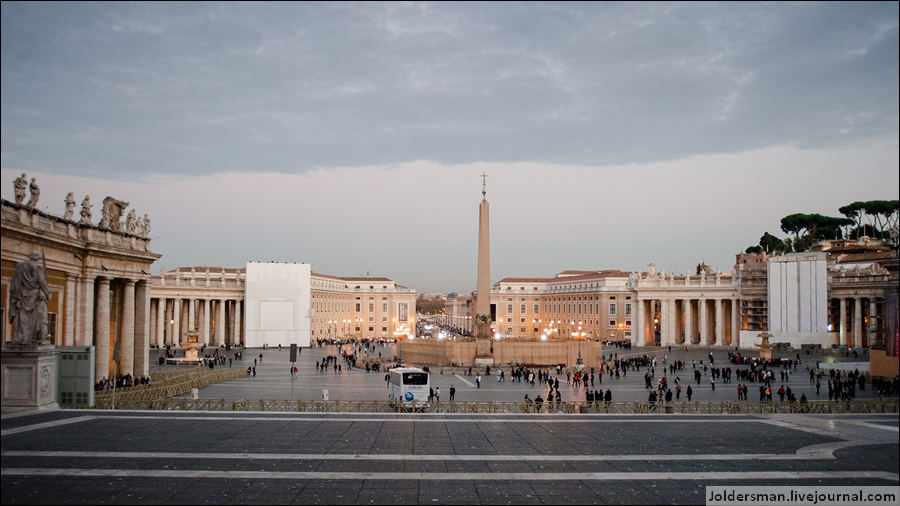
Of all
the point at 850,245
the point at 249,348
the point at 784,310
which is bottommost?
the point at 249,348

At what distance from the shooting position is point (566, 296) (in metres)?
126

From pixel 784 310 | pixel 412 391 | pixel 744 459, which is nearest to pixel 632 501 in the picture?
pixel 744 459

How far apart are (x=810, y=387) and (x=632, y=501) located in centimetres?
3360

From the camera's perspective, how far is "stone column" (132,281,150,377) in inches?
1527

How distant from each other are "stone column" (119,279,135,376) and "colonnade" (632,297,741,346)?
70.6 m

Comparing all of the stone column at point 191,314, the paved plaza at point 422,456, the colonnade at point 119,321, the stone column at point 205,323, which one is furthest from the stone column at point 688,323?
the colonnade at point 119,321

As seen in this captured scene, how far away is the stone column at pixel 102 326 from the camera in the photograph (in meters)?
34.1

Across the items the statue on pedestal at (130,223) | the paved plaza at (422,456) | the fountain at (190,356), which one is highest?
the statue on pedestal at (130,223)

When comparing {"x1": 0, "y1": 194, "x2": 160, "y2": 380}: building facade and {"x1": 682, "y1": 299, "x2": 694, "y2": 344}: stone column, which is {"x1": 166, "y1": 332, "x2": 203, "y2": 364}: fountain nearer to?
{"x1": 0, "y1": 194, "x2": 160, "y2": 380}: building facade

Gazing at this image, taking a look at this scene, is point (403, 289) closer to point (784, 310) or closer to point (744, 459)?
point (784, 310)

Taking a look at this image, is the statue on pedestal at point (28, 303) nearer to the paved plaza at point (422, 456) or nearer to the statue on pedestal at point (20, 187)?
the paved plaza at point (422, 456)

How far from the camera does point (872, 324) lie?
73.3 m

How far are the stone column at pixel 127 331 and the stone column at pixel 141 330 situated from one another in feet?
3.13

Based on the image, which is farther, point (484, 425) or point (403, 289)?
point (403, 289)
